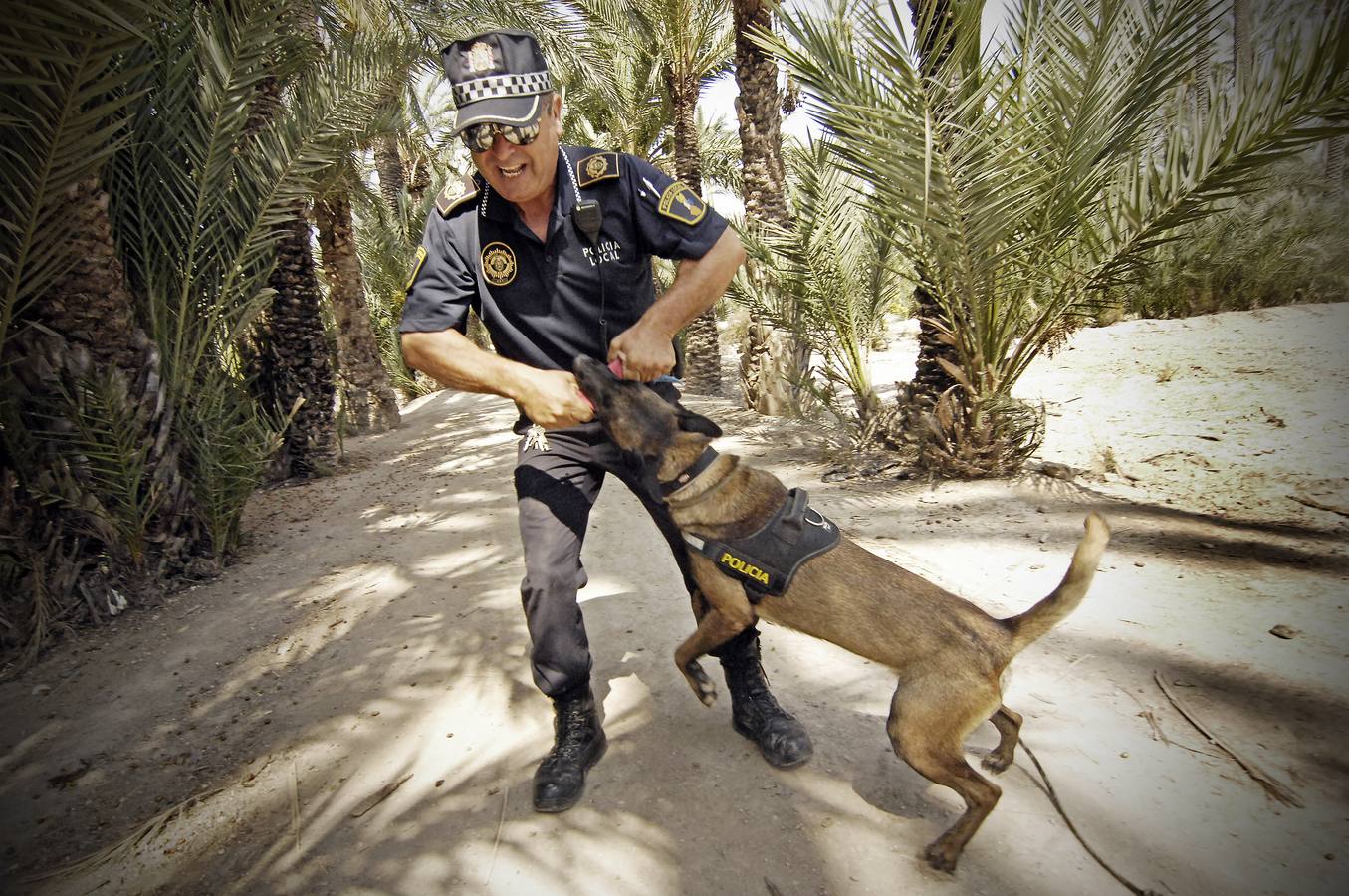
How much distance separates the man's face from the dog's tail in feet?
6.91

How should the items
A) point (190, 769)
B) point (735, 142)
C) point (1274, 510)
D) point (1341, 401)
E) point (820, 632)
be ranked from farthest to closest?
point (735, 142) < point (1341, 401) < point (1274, 510) < point (190, 769) < point (820, 632)

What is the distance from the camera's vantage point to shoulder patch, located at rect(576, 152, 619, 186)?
2.27 meters

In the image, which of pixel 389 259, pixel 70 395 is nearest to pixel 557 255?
pixel 70 395

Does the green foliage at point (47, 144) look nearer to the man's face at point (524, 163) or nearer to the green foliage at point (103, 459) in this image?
the green foliage at point (103, 459)

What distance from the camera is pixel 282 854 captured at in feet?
6.89

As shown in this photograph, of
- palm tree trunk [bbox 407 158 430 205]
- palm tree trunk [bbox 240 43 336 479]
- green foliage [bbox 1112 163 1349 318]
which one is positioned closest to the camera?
palm tree trunk [bbox 240 43 336 479]

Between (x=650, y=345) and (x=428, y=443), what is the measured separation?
7.72 metres

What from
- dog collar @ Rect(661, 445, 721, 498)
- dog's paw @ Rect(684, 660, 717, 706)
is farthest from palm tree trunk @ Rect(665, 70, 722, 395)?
dog's paw @ Rect(684, 660, 717, 706)

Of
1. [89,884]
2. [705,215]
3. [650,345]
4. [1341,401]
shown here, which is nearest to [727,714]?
[650,345]

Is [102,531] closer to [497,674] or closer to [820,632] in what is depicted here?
[497,674]

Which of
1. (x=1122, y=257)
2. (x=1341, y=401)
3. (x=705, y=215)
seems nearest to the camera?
(x=705, y=215)

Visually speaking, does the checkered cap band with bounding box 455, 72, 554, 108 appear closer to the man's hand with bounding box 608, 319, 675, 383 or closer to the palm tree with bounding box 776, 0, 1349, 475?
the man's hand with bounding box 608, 319, 675, 383

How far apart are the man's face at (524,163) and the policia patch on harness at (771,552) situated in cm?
140

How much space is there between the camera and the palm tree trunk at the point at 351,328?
373 inches
